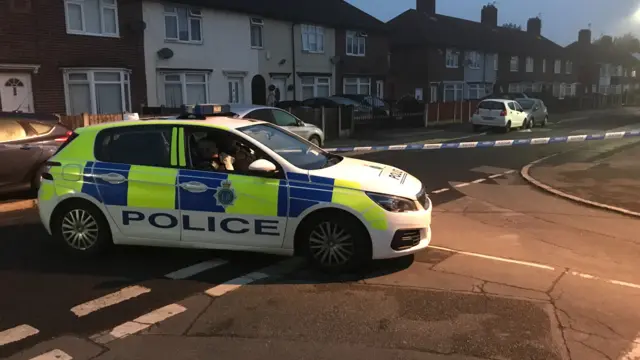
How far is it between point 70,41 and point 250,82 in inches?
342

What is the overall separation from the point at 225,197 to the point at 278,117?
9807 millimetres

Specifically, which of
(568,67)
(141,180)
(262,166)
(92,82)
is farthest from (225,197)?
(568,67)

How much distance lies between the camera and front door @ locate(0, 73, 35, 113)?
59.7ft

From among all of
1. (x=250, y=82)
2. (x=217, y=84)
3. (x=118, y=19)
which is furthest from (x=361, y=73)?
(x=118, y=19)

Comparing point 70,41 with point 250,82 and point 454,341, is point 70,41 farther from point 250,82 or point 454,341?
point 454,341

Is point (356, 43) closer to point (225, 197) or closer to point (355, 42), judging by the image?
point (355, 42)

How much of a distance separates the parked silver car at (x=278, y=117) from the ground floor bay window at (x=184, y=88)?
881 cm

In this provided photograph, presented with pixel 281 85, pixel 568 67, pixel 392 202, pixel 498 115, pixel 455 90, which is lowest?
pixel 392 202

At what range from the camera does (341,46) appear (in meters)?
31.9

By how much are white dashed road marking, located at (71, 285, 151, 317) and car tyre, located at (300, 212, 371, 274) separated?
5.28 feet

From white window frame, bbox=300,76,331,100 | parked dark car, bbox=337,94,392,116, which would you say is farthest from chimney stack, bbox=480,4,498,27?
parked dark car, bbox=337,94,392,116

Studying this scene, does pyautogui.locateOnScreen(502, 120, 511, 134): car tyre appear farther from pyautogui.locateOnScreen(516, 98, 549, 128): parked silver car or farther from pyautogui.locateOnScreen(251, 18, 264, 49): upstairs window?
pyautogui.locateOnScreen(251, 18, 264, 49): upstairs window

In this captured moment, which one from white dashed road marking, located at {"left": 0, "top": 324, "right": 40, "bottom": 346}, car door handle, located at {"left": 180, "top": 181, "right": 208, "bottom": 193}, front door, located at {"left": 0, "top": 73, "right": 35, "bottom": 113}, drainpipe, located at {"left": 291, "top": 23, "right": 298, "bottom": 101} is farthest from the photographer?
Result: drainpipe, located at {"left": 291, "top": 23, "right": 298, "bottom": 101}

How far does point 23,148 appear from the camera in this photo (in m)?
9.12
